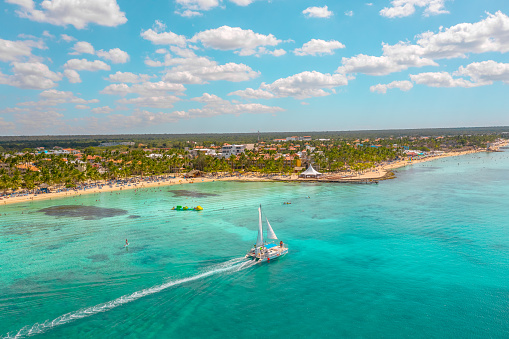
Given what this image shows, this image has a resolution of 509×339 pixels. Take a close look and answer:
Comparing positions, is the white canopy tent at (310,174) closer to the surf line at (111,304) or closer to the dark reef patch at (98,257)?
the surf line at (111,304)

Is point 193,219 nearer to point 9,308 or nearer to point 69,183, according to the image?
point 9,308

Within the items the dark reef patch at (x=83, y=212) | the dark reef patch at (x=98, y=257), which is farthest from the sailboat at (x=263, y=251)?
the dark reef patch at (x=83, y=212)

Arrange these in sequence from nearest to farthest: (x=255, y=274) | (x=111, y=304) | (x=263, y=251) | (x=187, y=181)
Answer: (x=111, y=304) < (x=255, y=274) < (x=263, y=251) < (x=187, y=181)

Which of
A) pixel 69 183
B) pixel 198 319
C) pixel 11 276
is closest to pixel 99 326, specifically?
pixel 198 319

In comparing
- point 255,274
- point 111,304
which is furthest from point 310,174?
point 111,304

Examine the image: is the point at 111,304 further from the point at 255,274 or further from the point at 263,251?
the point at 263,251
